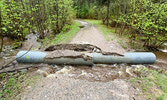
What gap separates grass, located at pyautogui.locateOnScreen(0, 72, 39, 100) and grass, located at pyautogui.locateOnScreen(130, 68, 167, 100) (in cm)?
445

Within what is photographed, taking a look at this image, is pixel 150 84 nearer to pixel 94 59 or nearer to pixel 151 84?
pixel 151 84

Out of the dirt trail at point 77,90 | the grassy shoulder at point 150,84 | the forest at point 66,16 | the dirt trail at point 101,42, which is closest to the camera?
the dirt trail at point 77,90

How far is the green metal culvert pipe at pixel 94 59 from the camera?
202 inches

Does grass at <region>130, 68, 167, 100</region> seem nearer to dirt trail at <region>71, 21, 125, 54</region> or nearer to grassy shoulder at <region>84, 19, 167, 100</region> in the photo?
grassy shoulder at <region>84, 19, 167, 100</region>

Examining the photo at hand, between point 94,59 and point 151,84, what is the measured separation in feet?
9.09

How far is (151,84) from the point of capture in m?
3.83

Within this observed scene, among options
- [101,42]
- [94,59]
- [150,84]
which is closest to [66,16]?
[101,42]

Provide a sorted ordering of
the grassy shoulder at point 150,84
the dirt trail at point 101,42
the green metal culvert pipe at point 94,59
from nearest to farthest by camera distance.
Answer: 1. the grassy shoulder at point 150,84
2. the green metal culvert pipe at point 94,59
3. the dirt trail at point 101,42

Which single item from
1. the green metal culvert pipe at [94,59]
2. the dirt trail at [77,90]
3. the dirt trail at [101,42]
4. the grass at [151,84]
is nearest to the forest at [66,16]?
the green metal culvert pipe at [94,59]

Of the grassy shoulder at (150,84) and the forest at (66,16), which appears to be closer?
the grassy shoulder at (150,84)

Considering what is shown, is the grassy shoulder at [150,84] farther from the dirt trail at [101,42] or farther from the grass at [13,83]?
the grass at [13,83]

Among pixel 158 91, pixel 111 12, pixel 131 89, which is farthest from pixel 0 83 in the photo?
pixel 111 12

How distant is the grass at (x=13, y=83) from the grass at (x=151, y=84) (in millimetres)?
4451

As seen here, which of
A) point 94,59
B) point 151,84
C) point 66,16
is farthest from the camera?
point 66,16
